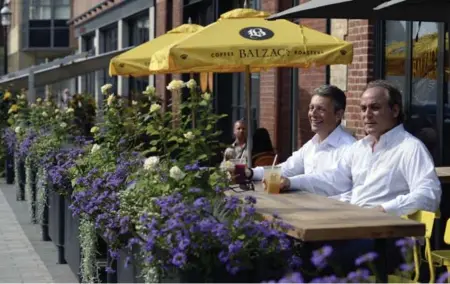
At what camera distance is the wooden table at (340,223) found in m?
4.82

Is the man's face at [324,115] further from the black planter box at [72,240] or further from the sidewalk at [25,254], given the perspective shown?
the sidewalk at [25,254]

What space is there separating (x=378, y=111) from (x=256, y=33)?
4165mm

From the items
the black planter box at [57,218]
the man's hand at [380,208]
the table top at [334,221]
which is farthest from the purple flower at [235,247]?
the black planter box at [57,218]

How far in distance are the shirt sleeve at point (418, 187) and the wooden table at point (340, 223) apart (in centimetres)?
28

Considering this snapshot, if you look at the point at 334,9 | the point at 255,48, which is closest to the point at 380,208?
the point at 334,9

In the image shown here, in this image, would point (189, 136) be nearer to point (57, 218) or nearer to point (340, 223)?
point (340, 223)

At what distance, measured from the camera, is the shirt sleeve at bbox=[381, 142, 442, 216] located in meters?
5.71

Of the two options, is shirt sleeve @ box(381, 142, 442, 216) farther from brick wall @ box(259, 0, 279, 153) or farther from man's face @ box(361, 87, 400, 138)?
brick wall @ box(259, 0, 279, 153)

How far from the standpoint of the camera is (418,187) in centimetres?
574

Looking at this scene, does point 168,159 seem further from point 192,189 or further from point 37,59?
point 37,59

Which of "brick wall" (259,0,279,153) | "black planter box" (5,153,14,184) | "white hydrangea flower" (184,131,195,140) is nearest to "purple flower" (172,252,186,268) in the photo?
"white hydrangea flower" (184,131,195,140)

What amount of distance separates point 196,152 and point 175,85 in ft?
7.71

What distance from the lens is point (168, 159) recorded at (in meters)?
6.19

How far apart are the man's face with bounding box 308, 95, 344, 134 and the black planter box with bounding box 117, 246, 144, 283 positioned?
178 centimetres
